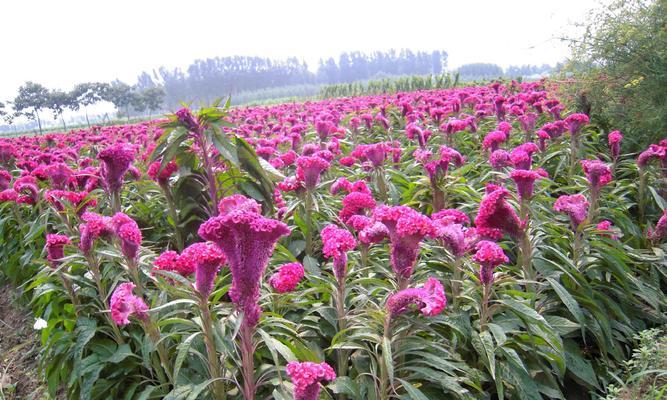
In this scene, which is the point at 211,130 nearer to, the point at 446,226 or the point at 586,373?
the point at 446,226

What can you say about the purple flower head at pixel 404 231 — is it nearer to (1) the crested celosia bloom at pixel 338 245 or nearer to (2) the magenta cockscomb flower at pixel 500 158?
(1) the crested celosia bloom at pixel 338 245

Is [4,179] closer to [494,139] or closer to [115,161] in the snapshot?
[115,161]

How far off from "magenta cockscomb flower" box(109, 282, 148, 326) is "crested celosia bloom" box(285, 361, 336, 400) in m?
0.73

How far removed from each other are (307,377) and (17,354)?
3.98 meters

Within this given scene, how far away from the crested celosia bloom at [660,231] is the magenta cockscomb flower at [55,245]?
3964mm

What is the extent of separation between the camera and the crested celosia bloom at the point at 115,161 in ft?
9.16

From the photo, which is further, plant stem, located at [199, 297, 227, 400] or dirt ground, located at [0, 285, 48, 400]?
dirt ground, located at [0, 285, 48, 400]

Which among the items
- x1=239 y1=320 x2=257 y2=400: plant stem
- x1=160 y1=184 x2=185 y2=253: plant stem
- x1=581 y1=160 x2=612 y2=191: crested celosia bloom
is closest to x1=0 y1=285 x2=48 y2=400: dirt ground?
x1=160 y1=184 x2=185 y2=253: plant stem

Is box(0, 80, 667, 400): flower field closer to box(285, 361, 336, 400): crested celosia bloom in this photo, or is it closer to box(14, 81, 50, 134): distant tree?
box(285, 361, 336, 400): crested celosia bloom

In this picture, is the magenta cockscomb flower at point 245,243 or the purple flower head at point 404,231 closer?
the magenta cockscomb flower at point 245,243

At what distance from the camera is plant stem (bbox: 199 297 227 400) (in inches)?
71.3

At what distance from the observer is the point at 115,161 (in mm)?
2861

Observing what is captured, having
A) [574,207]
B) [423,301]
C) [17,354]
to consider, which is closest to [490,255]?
[423,301]

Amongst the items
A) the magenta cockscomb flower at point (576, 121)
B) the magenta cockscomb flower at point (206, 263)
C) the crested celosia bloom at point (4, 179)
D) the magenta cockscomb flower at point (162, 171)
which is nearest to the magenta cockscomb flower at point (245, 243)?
the magenta cockscomb flower at point (206, 263)
